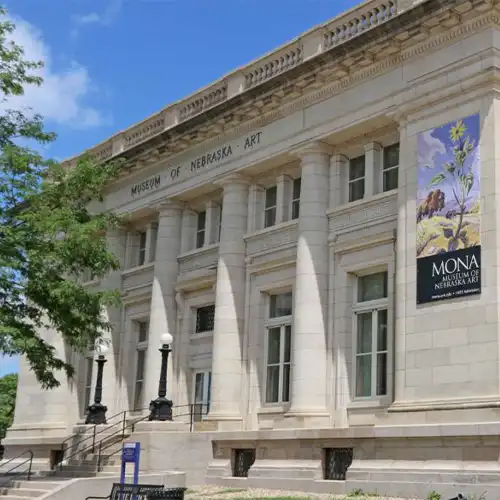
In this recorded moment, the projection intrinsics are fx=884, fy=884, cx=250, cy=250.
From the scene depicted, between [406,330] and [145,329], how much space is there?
15310 millimetres

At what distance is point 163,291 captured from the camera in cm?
3222

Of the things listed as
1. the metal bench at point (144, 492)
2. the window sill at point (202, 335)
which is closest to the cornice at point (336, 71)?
the window sill at point (202, 335)

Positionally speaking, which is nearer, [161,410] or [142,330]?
[161,410]

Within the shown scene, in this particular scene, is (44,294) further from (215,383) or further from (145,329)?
(145,329)

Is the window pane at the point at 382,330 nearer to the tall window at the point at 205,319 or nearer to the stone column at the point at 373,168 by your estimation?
the stone column at the point at 373,168

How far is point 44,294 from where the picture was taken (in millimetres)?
24297

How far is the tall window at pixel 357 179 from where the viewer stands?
26.1 m

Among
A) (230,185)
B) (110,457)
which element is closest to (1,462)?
(110,457)

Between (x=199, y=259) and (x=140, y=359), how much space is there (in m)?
5.59

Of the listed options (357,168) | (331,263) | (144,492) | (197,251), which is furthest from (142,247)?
(144,492)

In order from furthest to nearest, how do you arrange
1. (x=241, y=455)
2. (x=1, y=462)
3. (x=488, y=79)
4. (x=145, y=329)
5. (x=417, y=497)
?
(x=1, y=462) → (x=145, y=329) → (x=241, y=455) → (x=488, y=79) → (x=417, y=497)

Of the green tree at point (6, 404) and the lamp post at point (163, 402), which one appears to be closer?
the lamp post at point (163, 402)

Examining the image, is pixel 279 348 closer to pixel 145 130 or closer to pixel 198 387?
pixel 198 387

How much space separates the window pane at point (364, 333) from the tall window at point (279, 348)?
285cm
